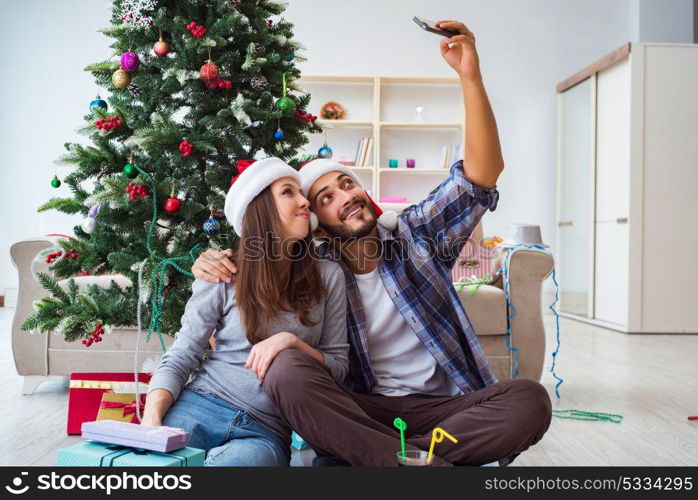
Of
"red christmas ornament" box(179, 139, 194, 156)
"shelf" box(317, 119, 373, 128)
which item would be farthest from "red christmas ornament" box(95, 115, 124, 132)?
"shelf" box(317, 119, 373, 128)

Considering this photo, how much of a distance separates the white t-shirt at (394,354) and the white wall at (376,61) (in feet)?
14.0

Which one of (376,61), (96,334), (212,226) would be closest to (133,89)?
(212,226)

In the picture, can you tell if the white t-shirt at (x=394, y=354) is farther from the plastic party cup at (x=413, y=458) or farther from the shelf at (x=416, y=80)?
the shelf at (x=416, y=80)

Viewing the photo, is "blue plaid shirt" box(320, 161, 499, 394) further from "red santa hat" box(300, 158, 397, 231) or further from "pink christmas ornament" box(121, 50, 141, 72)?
"pink christmas ornament" box(121, 50, 141, 72)

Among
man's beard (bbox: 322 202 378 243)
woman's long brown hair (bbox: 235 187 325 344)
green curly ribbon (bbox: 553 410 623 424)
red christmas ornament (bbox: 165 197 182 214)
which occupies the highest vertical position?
red christmas ornament (bbox: 165 197 182 214)

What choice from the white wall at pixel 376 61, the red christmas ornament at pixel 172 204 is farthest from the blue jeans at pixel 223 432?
the white wall at pixel 376 61

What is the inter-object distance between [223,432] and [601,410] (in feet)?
5.14

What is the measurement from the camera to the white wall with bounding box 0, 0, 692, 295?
5.56 meters

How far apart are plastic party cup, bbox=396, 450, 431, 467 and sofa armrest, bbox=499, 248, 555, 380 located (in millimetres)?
1494

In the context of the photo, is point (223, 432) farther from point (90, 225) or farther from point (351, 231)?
point (90, 225)

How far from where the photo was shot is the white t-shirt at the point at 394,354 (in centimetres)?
154

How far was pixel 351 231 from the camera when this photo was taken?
1.56 metres
